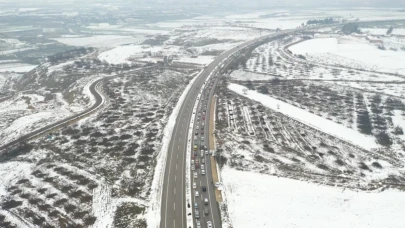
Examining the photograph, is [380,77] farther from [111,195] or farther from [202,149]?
[111,195]

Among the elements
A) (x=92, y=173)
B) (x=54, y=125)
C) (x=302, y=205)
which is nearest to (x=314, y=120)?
(x=302, y=205)

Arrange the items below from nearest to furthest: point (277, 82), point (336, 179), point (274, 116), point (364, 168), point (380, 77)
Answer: point (336, 179) → point (364, 168) → point (274, 116) → point (277, 82) → point (380, 77)

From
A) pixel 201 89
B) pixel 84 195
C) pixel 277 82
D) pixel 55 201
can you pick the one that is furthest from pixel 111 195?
pixel 277 82

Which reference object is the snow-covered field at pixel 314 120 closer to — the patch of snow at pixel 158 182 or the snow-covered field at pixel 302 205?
the snow-covered field at pixel 302 205

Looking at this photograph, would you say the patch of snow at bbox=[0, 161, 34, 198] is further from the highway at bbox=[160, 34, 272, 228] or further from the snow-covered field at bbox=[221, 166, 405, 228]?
the snow-covered field at bbox=[221, 166, 405, 228]

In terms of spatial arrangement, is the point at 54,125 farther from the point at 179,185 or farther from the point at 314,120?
the point at 314,120

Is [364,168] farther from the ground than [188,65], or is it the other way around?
[188,65]
